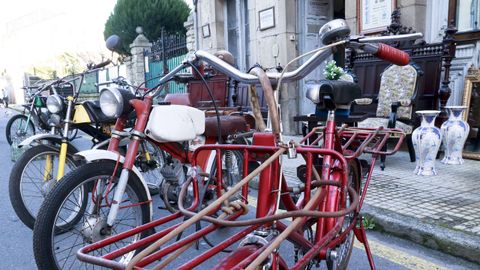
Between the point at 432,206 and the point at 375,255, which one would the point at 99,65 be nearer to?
the point at 375,255

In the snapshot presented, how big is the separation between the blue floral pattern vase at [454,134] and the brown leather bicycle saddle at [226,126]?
9.07 ft

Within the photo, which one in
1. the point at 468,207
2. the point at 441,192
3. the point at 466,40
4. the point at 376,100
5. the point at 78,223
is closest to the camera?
the point at 78,223

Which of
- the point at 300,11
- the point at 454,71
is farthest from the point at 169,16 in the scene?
the point at 454,71

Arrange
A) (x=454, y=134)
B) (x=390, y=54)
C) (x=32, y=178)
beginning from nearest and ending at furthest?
(x=390, y=54), (x=32, y=178), (x=454, y=134)

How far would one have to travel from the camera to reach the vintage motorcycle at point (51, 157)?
10.7 ft

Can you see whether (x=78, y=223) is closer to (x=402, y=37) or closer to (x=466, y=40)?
(x=402, y=37)

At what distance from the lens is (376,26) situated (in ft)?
20.4

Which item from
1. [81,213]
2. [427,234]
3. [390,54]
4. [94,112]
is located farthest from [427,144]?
[81,213]

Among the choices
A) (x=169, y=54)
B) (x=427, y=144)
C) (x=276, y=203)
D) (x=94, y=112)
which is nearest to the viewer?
(x=276, y=203)

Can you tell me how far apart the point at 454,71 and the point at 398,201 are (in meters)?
3.14

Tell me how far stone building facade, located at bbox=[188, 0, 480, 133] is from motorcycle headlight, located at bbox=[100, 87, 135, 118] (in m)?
4.32

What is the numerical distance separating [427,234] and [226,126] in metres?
1.82

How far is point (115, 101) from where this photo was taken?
2.81 meters

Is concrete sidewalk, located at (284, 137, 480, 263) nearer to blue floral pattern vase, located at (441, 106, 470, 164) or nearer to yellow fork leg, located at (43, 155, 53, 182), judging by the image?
blue floral pattern vase, located at (441, 106, 470, 164)
